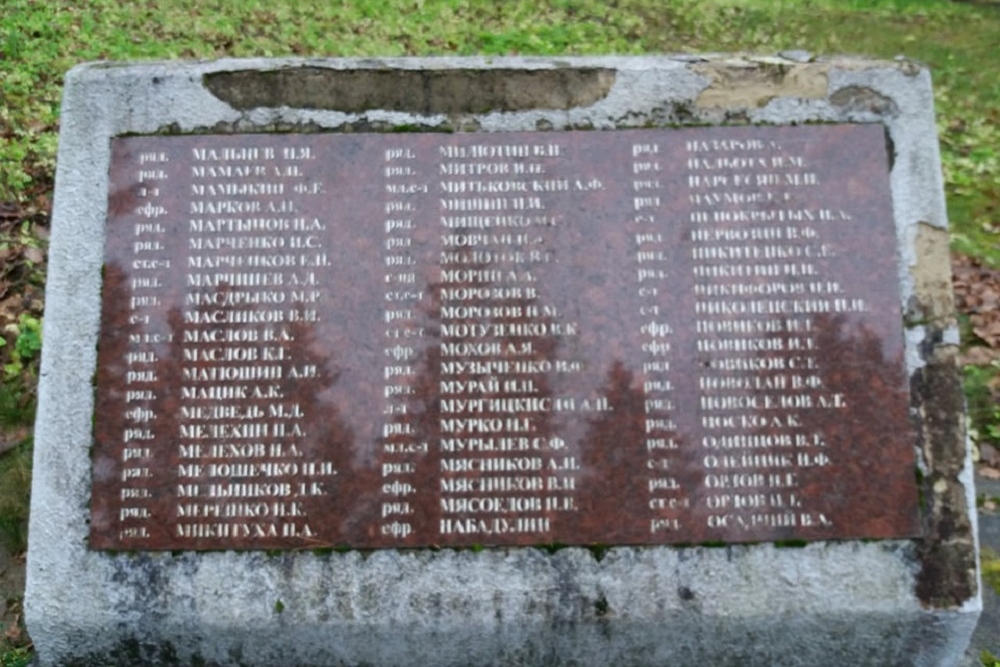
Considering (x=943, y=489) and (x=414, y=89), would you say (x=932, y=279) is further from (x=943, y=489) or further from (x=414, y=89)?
(x=414, y=89)

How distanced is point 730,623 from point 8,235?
16.2 ft

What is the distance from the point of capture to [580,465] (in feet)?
11.8

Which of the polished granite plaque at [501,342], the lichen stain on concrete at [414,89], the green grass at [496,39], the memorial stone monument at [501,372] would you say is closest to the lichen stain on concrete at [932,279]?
A: the memorial stone monument at [501,372]

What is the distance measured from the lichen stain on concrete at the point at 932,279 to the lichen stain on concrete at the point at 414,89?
1.44 m

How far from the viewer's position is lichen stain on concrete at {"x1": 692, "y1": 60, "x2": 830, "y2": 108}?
3947 mm

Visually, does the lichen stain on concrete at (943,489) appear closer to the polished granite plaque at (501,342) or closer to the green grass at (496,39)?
the polished granite plaque at (501,342)

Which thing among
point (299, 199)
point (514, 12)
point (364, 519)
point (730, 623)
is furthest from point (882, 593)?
point (514, 12)

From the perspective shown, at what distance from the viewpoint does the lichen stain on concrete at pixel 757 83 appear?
3.95 meters

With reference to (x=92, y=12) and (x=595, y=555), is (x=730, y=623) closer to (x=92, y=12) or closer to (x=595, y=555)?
(x=595, y=555)

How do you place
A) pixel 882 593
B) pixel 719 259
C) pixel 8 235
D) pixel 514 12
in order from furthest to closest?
pixel 514 12, pixel 8 235, pixel 719 259, pixel 882 593

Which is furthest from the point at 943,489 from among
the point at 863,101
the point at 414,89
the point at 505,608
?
the point at 414,89

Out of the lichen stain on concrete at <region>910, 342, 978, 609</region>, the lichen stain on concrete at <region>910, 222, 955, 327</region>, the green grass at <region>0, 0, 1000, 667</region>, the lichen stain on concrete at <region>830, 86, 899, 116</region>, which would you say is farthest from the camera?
the green grass at <region>0, 0, 1000, 667</region>

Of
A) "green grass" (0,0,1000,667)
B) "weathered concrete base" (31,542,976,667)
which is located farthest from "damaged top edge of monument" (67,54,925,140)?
"green grass" (0,0,1000,667)

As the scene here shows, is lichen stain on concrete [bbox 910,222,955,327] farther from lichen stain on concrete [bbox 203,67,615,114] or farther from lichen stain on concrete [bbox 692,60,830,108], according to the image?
lichen stain on concrete [bbox 203,67,615,114]
